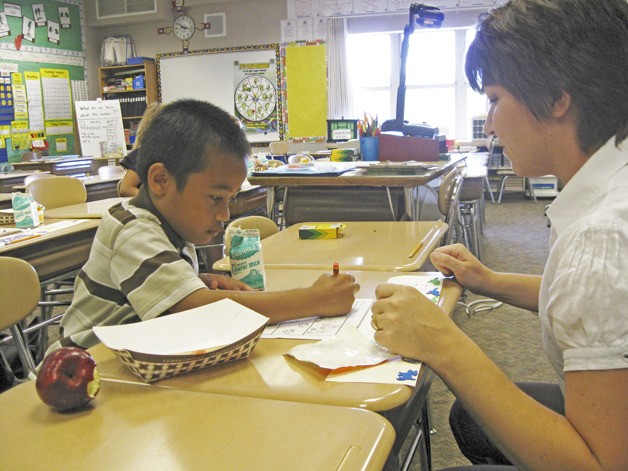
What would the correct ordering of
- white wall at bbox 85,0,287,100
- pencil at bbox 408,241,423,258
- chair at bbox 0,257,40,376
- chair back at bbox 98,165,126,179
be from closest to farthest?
chair at bbox 0,257,40,376, pencil at bbox 408,241,423,258, chair back at bbox 98,165,126,179, white wall at bbox 85,0,287,100

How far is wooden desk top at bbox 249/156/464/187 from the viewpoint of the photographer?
280 cm

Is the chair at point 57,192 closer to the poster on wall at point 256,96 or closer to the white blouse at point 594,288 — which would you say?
the white blouse at point 594,288

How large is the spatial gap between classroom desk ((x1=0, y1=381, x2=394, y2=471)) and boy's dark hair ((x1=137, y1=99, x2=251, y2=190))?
1.86 ft

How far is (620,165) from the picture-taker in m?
0.79

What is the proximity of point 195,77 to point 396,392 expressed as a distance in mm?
8611

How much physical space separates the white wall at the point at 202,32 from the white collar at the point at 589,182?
8.16 metres

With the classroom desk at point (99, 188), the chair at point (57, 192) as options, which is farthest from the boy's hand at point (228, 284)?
the classroom desk at point (99, 188)

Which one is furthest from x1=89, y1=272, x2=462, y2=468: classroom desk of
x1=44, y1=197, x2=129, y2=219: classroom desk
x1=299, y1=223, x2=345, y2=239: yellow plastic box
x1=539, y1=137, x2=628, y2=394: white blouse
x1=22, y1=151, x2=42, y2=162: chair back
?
x1=22, y1=151, x2=42, y2=162: chair back

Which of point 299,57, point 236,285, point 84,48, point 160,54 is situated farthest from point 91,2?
point 236,285

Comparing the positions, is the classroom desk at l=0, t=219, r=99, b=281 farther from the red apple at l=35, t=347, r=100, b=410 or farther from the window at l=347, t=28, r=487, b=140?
the window at l=347, t=28, r=487, b=140

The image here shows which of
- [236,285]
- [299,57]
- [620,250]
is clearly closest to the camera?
[620,250]

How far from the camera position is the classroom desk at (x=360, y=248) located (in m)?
1.64

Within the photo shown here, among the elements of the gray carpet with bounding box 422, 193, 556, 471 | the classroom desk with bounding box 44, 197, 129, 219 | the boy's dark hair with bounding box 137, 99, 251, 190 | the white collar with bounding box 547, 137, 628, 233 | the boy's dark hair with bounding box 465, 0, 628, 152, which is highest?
the boy's dark hair with bounding box 465, 0, 628, 152

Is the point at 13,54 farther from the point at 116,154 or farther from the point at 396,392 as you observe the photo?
the point at 396,392
